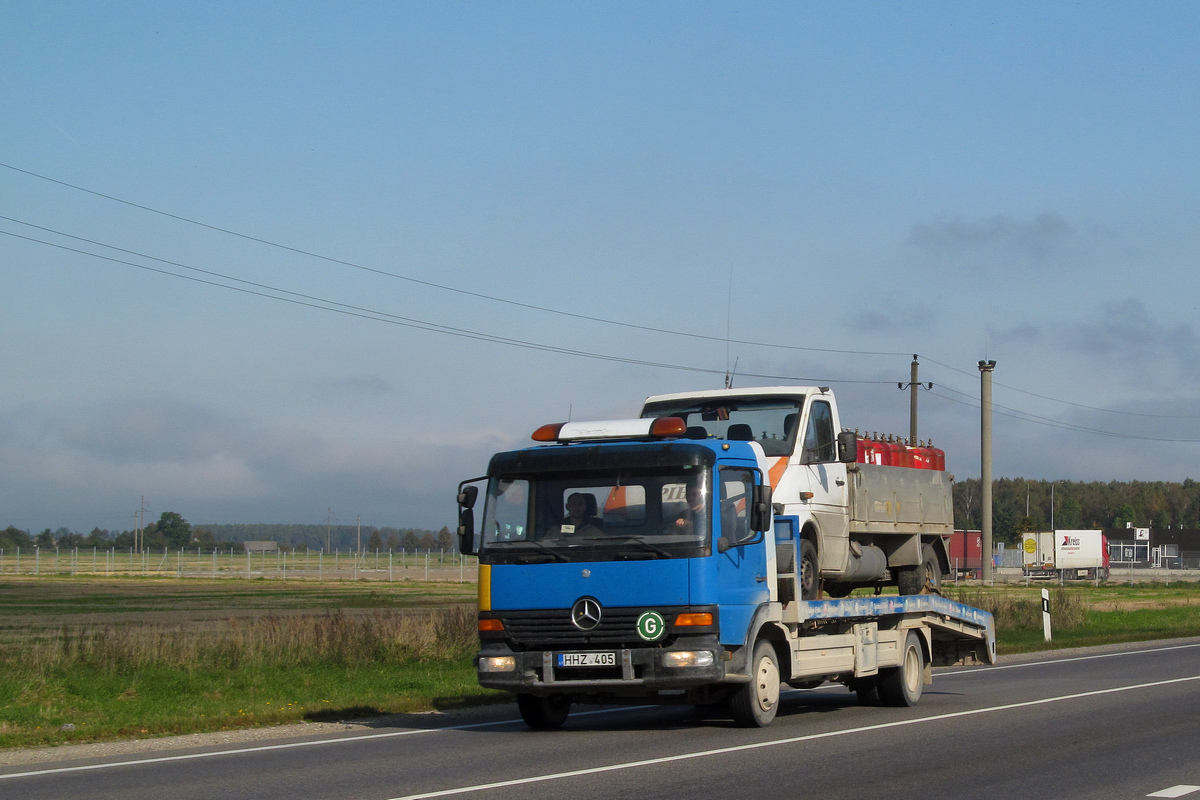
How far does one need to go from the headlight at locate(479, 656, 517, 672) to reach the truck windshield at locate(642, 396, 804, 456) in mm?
3790

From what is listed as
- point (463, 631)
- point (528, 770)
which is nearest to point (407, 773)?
point (528, 770)

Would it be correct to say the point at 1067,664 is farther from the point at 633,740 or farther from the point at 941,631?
the point at 633,740

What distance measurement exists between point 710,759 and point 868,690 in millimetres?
5754

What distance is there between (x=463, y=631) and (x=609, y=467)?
11.6 metres

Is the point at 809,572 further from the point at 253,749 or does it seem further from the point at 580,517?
the point at 253,749

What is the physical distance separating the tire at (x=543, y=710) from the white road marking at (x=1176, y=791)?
5979mm

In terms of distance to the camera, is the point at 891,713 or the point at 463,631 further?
the point at 463,631

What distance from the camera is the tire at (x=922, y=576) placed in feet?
58.2

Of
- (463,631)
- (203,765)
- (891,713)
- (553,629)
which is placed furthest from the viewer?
(463,631)

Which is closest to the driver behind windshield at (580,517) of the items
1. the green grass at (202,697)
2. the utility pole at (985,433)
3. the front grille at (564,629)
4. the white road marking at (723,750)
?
the front grille at (564,629)

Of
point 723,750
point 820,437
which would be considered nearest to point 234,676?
point 820,437

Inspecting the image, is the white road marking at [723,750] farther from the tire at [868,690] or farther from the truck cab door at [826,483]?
the truck cab door at [826,483]

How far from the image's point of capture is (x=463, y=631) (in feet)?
75.2

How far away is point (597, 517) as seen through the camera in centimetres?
1206
